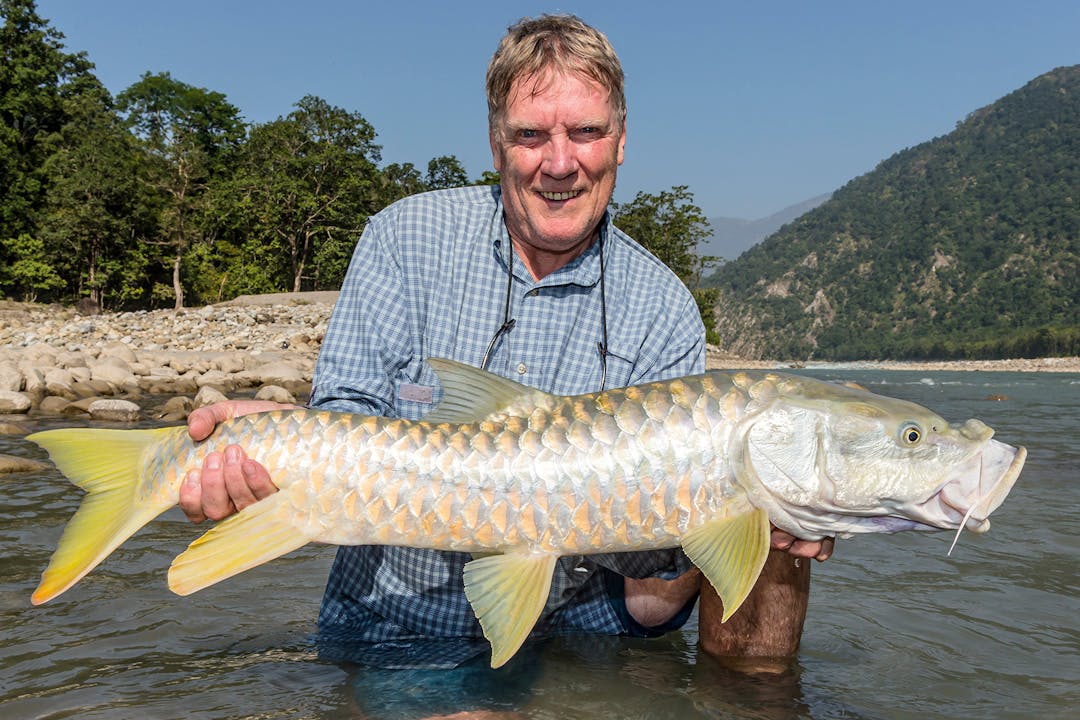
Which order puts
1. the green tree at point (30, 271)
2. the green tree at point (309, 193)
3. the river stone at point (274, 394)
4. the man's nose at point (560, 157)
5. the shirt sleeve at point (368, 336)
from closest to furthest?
the shirt sleeve at point (368, 336)
the man's nose at point (560, 157)
the river stone at point (274, 394)
the green tree at point (30, 271)
the green tree at point (309, 193)

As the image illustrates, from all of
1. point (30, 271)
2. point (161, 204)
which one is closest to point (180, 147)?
point (161, 204)

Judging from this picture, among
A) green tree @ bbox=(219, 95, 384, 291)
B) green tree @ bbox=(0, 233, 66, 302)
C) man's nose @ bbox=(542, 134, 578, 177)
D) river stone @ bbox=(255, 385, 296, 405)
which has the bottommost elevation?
river stone @ bbox=(255, 385, 296, 405)

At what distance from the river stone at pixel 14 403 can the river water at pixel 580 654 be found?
7.79 metres

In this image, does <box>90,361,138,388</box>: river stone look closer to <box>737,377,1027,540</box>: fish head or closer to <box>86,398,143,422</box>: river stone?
<box>86,398,143,422</box>: river stone

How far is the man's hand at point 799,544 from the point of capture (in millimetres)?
2885

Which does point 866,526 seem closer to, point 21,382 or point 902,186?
point 21,382

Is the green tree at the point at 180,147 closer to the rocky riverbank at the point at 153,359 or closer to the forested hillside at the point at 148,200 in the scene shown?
the forested hillside at the point at 148,200

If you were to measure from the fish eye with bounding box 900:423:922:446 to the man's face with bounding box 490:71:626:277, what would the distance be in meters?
1.57

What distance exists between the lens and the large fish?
2689 mm

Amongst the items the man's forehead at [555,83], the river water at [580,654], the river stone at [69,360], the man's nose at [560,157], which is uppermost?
the man's forehead at [555,83]

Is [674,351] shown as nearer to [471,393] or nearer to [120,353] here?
[471,393]

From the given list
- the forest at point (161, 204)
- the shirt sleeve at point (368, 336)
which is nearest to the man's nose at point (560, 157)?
the shirt sleeve at point (368, 336)

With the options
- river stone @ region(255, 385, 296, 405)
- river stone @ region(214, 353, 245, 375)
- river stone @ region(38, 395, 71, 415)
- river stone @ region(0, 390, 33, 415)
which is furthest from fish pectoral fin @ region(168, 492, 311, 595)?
river stone @ region(214, 353, 245, 375)

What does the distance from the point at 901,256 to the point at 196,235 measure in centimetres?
14475
